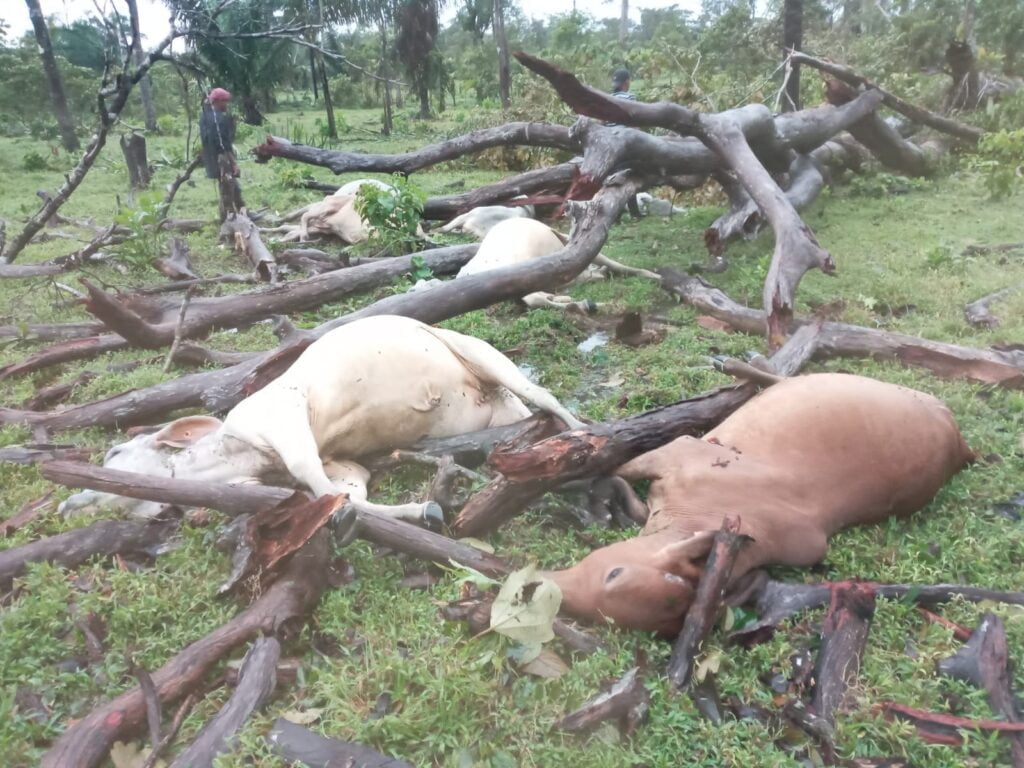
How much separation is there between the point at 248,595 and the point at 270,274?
5.59m

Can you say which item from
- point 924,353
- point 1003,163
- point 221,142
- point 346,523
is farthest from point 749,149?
point 221,142

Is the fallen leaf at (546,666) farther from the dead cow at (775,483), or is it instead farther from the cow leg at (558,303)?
the cow leg at (558,303)

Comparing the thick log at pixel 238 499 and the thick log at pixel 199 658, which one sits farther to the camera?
the thick log at pixel 238 499

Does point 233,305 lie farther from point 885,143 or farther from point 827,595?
point 885,143

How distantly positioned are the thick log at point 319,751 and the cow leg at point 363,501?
0.97 metres

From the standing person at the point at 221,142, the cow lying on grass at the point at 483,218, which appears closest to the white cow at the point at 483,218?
the cow lying on grass at the point at 483,218

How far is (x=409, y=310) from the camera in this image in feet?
18.9

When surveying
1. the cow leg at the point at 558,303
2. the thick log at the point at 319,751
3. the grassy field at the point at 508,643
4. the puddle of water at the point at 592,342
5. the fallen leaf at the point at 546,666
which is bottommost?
the puddle of water at the point at 592,342

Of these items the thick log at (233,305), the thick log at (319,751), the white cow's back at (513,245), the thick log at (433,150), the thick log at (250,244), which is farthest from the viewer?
the thick log at (433,150)

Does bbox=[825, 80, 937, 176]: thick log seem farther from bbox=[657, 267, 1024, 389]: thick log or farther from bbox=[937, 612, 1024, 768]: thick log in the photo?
bbox=[937, 612, 1024, 768]: thick log

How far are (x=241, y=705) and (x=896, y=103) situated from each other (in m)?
10.5

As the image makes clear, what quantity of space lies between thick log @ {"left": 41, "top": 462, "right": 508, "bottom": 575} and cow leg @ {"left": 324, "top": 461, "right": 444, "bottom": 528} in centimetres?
14

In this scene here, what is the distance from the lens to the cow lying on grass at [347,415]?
11.7ft

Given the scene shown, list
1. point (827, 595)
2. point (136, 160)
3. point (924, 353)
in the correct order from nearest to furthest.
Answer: point (827, 595), point (924, 353), point (136, 160)
